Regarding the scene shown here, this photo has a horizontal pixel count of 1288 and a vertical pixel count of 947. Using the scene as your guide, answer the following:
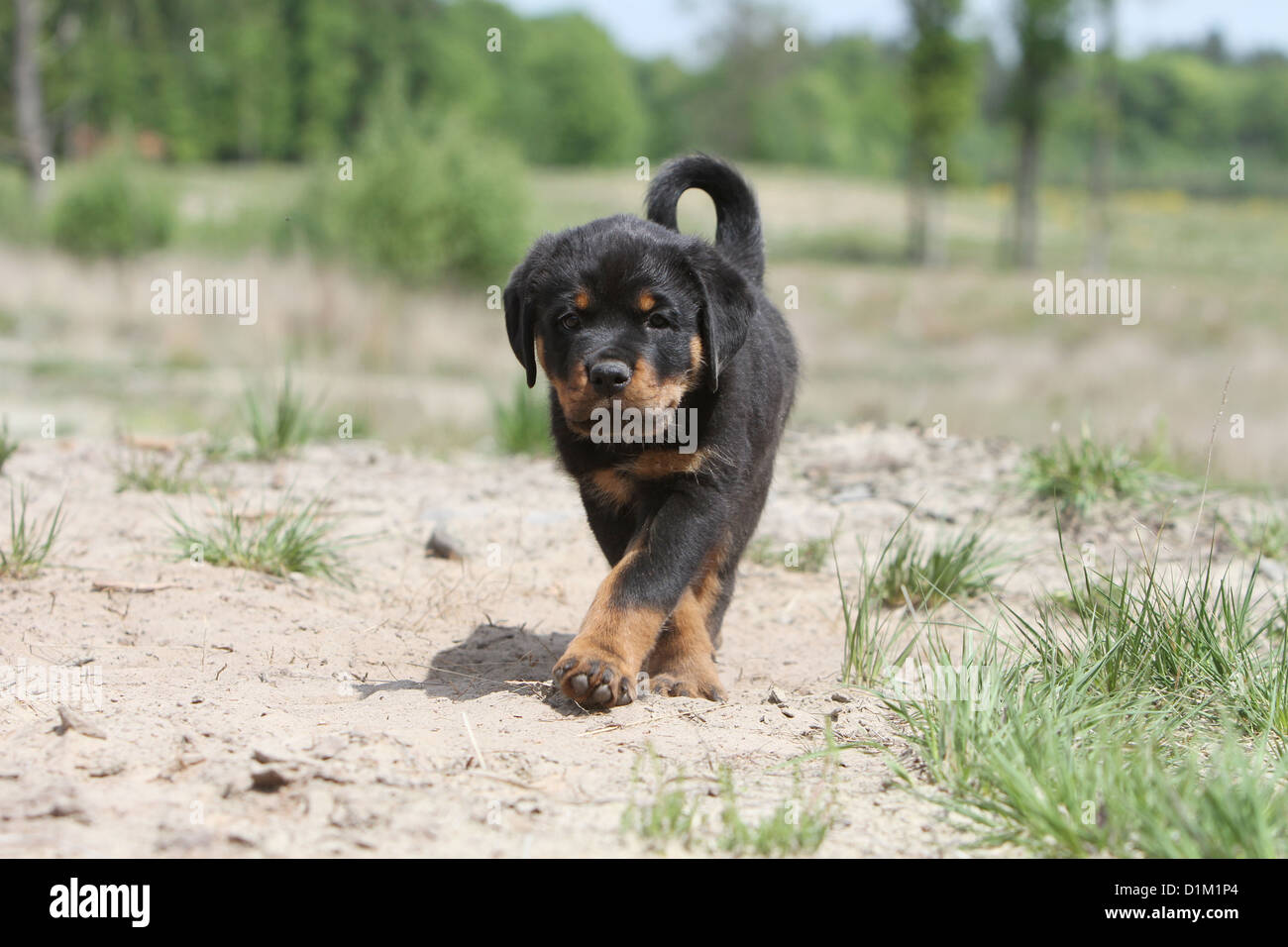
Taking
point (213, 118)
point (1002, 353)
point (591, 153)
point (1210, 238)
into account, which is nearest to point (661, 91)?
point (591, 153)

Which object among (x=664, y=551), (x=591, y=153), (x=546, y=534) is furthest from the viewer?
(x=591, y=153)

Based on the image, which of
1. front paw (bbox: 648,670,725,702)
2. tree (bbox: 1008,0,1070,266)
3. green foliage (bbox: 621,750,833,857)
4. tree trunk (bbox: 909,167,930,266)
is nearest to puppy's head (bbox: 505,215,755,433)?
front paw (bbox: 648,670,725,702)

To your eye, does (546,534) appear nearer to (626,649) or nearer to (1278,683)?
(626,649)

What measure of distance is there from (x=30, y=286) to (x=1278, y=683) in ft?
64.4

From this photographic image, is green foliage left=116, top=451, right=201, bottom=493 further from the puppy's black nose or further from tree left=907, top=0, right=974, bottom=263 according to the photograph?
tree left=907, top=0, right=974, bottom=263

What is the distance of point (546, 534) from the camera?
20.5 ft

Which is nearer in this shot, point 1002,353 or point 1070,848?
point 1070,848

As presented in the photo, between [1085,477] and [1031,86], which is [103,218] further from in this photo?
[1031,86]

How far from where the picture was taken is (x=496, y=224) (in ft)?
67.7

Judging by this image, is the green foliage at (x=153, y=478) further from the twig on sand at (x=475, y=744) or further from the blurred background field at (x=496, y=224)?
the twig on sand at (x=475, y=744)

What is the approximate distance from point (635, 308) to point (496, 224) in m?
17.4

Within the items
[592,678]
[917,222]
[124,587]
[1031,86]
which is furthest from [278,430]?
[917,222]

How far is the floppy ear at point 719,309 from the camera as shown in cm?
396
